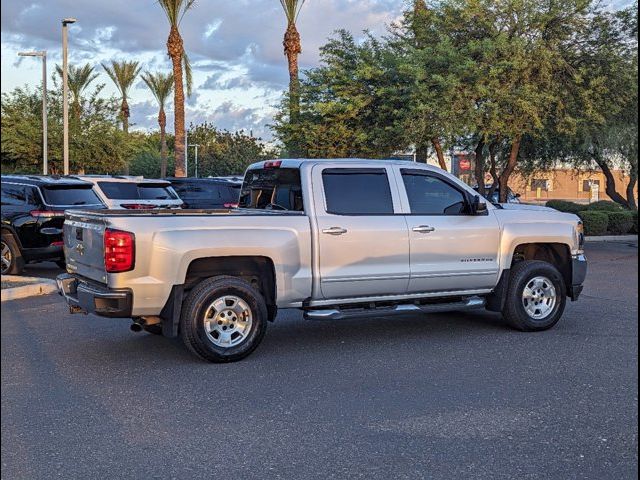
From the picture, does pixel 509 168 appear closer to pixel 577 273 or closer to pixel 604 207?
pixel 604 207

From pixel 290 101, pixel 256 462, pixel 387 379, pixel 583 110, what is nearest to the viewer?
pixel 256 462

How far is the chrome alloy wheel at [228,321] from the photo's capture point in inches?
278

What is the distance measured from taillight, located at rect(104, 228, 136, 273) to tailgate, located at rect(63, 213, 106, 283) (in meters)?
0.11

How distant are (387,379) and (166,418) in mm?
2058

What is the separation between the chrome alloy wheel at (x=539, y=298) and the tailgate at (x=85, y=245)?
488 cm

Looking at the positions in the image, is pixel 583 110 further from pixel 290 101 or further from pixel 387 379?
pixel 387 379

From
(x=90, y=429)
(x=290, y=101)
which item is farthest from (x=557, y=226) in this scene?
(x=290, y=101)

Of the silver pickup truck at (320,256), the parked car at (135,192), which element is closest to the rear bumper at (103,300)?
the silver pickup truck at (320,256)

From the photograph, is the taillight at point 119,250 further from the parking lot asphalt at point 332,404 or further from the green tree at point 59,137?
the green tree at point 59,137

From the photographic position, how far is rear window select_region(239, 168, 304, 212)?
8117mm

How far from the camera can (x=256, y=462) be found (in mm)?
4496

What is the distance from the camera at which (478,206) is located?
841 centimetres

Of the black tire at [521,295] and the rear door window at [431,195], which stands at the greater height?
the rear door window at [431,195]

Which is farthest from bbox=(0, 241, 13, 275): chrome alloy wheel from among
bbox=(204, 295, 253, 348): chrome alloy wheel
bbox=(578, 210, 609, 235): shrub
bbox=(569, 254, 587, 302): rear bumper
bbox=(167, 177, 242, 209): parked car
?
bbox=(578, 210, 609, 235): shrub
